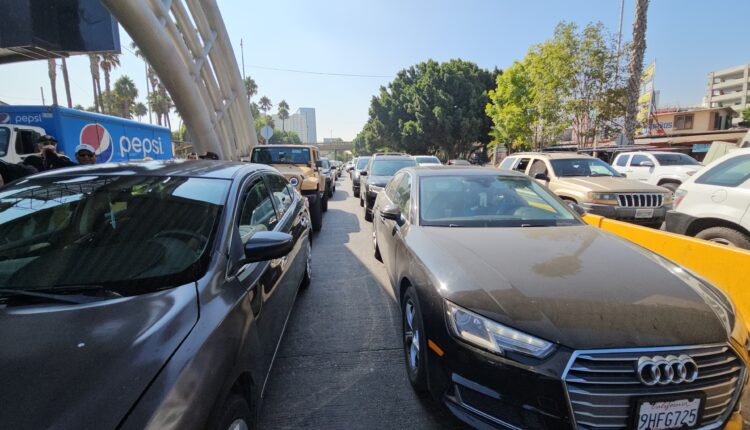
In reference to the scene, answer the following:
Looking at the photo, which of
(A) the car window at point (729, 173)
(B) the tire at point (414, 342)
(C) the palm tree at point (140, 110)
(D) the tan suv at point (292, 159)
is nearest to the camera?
(B) the tire at point (414, 342)

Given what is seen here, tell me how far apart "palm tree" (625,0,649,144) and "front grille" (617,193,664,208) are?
11727mm

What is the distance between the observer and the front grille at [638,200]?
6.46 metres

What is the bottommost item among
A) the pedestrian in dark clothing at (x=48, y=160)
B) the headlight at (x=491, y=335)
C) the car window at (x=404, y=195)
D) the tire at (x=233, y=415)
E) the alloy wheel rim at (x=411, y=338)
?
the alloy wheel rim at (x=411, y=338)

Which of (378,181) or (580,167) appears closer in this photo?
(580,167)

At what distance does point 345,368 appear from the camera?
295 centimetres

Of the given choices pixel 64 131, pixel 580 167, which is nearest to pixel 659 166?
pixel 580 167

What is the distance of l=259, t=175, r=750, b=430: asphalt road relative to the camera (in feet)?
7.85

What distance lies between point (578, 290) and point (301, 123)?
368 feet

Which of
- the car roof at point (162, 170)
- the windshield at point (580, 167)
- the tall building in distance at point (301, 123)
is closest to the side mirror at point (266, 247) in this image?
the car roof at point (162, 170)

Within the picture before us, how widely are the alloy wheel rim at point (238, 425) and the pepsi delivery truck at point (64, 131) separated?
12.2 m

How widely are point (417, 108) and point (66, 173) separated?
121ft

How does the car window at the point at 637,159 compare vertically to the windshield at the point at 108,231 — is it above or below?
above

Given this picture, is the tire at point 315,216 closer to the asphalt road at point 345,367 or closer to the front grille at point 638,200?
the asphalt road at point 345,367

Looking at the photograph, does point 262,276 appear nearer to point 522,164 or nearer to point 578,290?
point 578,290
